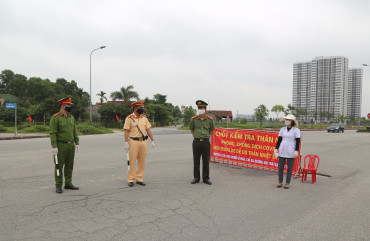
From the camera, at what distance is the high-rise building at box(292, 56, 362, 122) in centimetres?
9412

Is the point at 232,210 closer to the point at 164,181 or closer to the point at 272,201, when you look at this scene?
the point at 272,201

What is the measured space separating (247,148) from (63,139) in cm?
555

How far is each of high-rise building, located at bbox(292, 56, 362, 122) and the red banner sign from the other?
9134 centimetres

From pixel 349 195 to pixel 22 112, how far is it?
158ft

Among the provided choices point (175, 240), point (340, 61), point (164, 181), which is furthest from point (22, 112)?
point (340, 61)

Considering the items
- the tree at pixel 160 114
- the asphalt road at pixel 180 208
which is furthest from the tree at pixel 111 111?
the asphalt road at pixel 180 208

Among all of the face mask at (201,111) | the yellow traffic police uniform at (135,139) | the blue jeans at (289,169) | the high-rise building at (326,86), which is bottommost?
the blue jeans at (289,169)

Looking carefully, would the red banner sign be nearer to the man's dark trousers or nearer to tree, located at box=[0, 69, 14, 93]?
the man's dark trousers

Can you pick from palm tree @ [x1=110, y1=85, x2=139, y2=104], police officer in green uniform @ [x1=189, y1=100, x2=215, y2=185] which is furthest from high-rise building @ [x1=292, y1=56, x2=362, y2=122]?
police officer in green uniform @ [x1=189, y1=100, x2=215, y2=185]

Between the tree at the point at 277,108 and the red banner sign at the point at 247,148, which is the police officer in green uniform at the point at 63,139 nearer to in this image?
the red banner sign at the point at 247,148

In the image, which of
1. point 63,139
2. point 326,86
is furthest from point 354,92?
point 63,139

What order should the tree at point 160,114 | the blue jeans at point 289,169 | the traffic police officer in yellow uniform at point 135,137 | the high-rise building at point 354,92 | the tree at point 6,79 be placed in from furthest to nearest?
the high-rise building at point 354,92 → the tree at point 6,79 → the tree at point 160,114 → the blue jeans at point 289,169 → the traffic police officer in yellow uniform at point 135,137

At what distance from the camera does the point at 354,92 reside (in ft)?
350

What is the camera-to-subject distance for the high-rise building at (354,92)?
342ft
